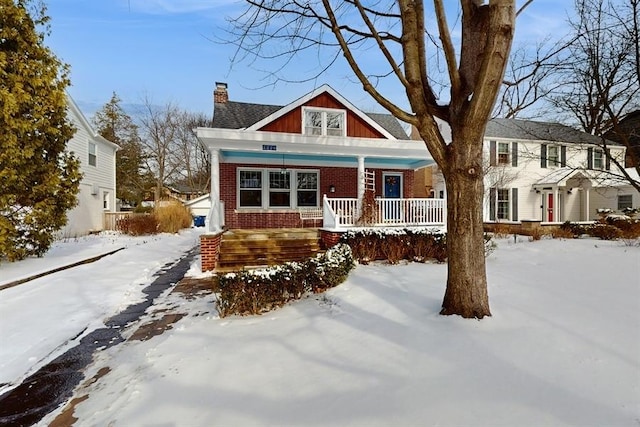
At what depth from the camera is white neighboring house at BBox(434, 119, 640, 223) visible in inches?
736

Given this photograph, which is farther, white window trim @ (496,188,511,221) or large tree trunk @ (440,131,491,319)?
white window trim @ (496,188,511,221)

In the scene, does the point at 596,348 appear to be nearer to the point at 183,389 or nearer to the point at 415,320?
the point at 415,320

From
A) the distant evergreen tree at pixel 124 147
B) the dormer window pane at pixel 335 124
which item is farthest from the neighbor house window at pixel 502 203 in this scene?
the distant evergreen tree at pixel 124 147

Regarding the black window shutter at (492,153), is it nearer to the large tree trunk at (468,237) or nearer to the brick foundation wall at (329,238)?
the brick foundation wall at (329,238)

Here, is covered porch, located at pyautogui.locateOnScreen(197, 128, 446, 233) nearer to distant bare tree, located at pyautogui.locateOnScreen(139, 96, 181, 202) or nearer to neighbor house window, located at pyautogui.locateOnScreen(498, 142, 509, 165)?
neighbor house window, located at pyautogui.locateOnScreen(498, 142, 509, 165)

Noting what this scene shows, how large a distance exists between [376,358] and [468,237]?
181 centimetres

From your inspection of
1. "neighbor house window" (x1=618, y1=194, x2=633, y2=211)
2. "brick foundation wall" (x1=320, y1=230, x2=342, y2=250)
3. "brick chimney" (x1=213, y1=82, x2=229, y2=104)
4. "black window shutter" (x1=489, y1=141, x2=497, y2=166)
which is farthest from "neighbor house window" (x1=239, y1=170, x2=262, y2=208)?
"neighbor house window" (x1=618, y1=194, x2=633, y2=211)

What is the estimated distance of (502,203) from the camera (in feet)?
63.2

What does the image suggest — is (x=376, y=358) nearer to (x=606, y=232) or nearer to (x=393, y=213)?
(x=393, y=213)

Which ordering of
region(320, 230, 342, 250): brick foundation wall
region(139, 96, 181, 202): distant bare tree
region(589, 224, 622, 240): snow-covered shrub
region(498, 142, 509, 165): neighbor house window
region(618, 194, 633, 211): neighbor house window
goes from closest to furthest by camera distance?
region(320, 230, 342, 250): brick foundation wall, region(589, 224, 622, 240): snow-covered shrub, region(498, 142, 509, 165): neighbor house window, region(618, 194, 633, 211): neighbor house window, region(139, 96, 181, 202): distant bare tree

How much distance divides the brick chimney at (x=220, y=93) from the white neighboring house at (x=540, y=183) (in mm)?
14053

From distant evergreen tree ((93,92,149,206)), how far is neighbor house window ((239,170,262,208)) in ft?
75.2

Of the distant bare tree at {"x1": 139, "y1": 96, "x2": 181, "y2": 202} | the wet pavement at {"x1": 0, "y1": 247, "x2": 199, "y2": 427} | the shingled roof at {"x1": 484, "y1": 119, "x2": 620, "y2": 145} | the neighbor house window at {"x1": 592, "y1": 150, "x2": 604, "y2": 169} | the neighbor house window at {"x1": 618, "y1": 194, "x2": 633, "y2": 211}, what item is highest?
the distant bare tree at {"x1": 139, "y1": 96, "x2": 181, "y2": 202}

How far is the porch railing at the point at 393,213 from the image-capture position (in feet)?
32.0
